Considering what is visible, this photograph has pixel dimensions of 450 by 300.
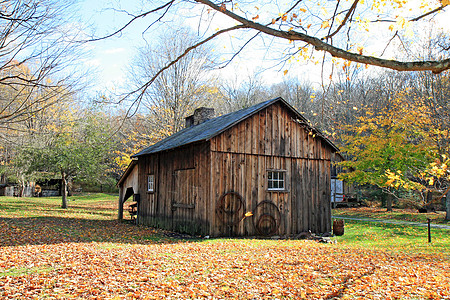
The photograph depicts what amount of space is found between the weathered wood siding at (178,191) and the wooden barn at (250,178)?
0.04m

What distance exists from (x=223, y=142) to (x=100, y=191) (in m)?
39.8

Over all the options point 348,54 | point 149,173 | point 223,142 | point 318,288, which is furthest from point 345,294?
point 149,173

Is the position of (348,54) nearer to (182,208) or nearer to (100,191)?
(182,208)

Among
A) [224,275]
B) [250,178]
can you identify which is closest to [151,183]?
[250,178]

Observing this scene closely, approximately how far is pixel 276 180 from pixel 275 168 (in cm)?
51

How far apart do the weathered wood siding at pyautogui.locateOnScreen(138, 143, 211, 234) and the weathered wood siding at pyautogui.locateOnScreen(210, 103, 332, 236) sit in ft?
1.76

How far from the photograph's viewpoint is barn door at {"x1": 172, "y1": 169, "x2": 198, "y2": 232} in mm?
13406

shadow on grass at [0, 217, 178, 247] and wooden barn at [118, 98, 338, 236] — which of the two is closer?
shadow on grass at [0, 217, 178, 247]

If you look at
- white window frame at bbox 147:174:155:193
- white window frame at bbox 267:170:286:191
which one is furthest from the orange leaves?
white window frame at bbox 147:174:155:193

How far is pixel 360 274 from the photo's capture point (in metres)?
6.83

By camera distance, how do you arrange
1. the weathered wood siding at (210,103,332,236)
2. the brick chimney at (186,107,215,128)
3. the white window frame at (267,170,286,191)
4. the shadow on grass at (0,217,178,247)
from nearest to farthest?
1. the shadow on grass at (0,217,178,247)
2. the weathered wood siding at (210,103,332,236)
3. the white window frame at (267,170,286,191)
4. the brick chimney at (186,107,215,128)

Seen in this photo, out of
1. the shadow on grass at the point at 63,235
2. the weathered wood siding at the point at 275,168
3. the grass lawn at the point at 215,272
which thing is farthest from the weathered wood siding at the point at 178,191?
the grass lawn at the point at 215,272

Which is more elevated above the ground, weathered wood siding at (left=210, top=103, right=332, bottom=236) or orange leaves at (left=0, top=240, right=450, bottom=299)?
weathered wood siding at (left=210, top=103, right=332, bottom=236)

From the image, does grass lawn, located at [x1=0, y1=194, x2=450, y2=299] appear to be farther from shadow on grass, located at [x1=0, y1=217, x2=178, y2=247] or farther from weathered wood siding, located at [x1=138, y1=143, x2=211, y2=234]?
weathered wood siding, located at [x1=138, y1=143, x2=211, y2=234]
